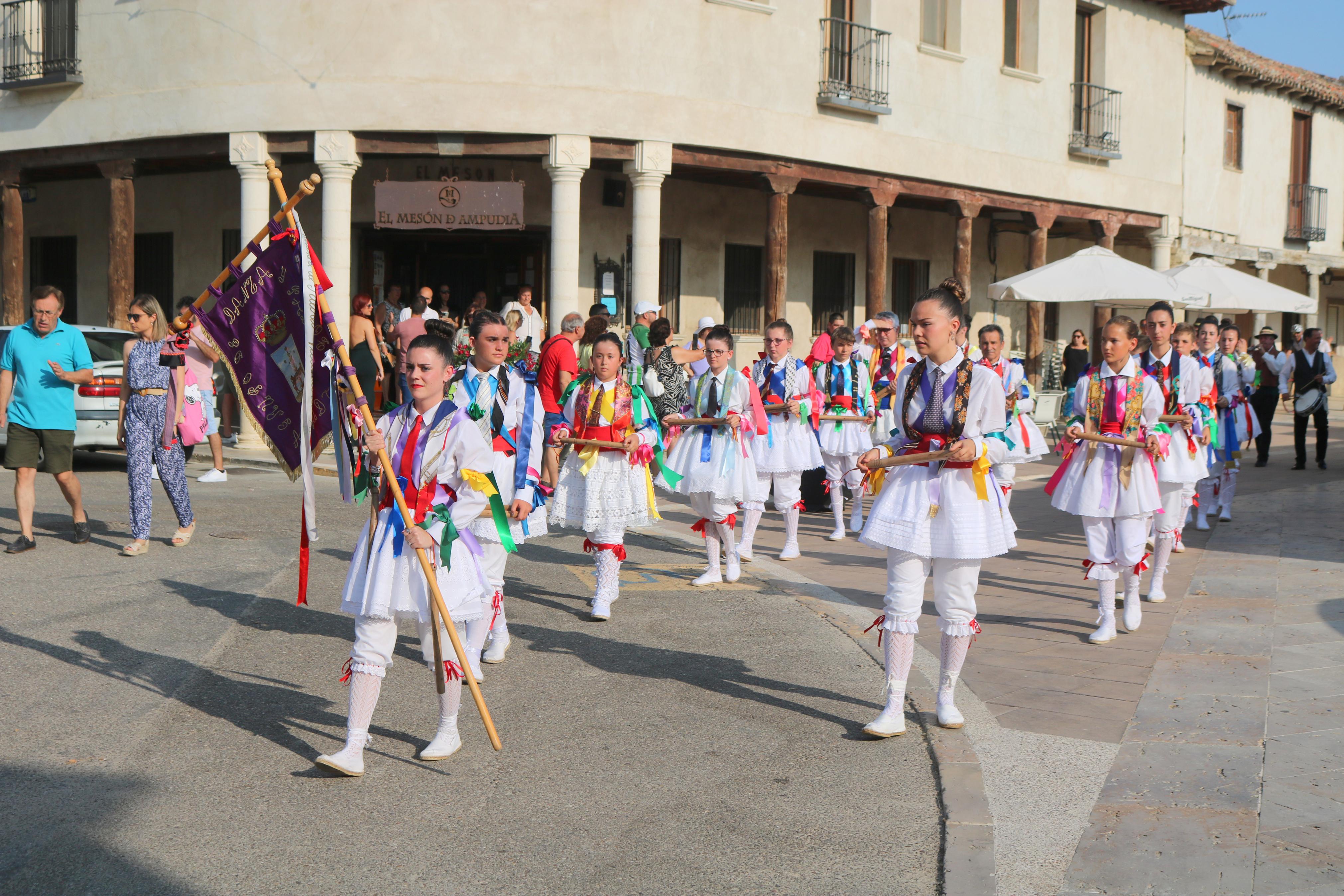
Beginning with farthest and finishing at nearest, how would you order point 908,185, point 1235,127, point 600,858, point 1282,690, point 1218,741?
point 1235,127 < point 908,185 < point 1282,690 < point 1218,741 < point 600,858

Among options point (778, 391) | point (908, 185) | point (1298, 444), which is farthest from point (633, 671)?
point (908, 185)

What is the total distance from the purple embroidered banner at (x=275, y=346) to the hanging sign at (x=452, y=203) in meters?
12.7

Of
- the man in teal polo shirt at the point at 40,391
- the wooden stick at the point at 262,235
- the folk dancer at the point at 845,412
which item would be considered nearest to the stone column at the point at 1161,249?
the folk dancer at the point at 845,412

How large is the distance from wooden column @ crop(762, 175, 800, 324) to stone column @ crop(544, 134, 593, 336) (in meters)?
3.01

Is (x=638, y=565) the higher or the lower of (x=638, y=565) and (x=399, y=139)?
the lower

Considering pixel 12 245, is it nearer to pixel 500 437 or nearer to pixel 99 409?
pixel 99 409

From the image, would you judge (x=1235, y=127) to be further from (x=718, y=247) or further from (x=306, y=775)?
(x=306, y=775)

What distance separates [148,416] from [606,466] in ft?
12.8

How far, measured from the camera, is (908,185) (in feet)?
70.1

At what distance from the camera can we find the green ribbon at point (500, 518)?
5474 millimetres

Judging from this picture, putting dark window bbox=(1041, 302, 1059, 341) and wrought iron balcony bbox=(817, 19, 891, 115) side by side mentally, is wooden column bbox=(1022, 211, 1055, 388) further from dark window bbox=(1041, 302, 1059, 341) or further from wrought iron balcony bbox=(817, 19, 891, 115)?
wrought iron balcony bbox=(817, 19, 891, 115)

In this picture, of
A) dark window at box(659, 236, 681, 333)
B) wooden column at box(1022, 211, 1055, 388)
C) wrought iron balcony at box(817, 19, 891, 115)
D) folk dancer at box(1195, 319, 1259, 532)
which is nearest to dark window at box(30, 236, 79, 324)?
dark window at box(659, 236, 681, 333)

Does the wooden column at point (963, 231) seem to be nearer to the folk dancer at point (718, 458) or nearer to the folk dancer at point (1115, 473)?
the folk dancer at point (718, 458)

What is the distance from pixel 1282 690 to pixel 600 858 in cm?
373
